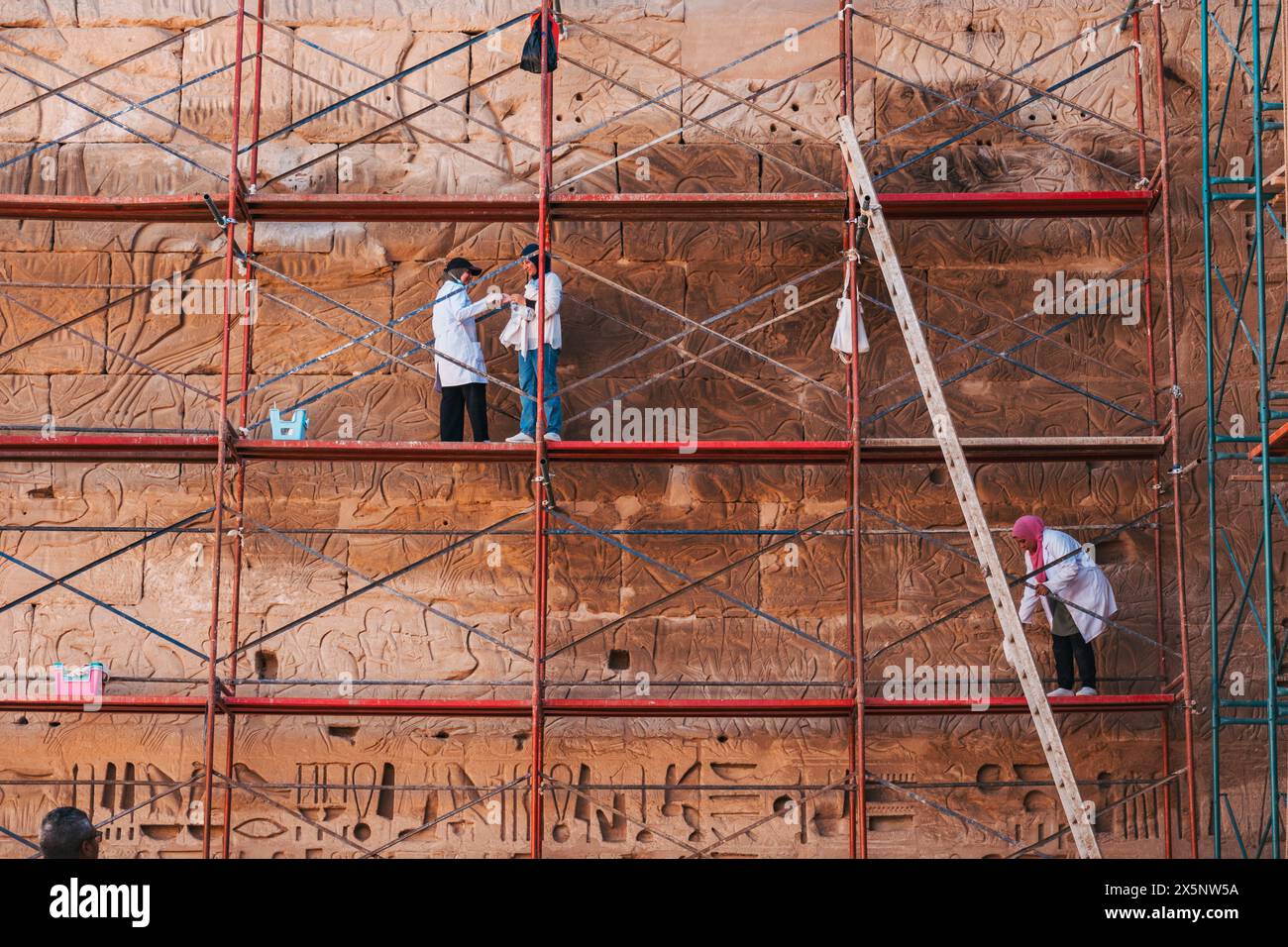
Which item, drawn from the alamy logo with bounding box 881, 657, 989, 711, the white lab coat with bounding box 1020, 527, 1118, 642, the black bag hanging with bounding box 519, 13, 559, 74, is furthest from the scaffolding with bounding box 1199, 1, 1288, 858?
the black bag hanging with bounding box 519, 13, 559, 74

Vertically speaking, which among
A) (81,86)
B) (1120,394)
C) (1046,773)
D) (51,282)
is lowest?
(1046,773)

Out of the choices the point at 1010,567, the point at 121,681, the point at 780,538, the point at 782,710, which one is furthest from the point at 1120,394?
the point at 121,681

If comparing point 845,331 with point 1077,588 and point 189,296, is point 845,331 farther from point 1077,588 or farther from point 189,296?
point 189,296

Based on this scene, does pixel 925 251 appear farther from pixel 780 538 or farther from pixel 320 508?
pixel 320 508

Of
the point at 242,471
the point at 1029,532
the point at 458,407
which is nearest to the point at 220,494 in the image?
the point at 242,471

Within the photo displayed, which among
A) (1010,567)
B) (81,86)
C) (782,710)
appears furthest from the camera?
(81,86)

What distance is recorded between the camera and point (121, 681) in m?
12.5

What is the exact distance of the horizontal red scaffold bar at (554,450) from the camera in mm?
11570

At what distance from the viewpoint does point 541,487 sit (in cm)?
1164

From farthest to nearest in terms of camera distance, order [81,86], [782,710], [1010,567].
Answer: [81,86] → [1010,567] → [782,710]

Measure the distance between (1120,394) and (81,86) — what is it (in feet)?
24.7

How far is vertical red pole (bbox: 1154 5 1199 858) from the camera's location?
461 inches

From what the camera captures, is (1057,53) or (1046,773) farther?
(1057,53)

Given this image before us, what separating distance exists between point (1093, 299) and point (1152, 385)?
0.82 metres
